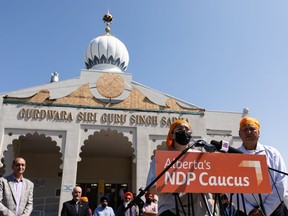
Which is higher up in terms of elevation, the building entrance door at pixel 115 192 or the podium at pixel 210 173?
the building entrance door at pixel 115 192

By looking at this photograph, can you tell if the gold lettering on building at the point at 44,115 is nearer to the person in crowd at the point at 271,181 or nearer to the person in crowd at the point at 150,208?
the person in crowd at the point at 150,208

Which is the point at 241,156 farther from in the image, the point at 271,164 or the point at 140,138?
the point at 140,138

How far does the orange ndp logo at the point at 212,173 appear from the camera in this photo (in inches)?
73.4

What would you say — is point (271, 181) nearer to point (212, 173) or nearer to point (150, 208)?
point (212, 173)

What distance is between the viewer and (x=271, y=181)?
263 centimetres

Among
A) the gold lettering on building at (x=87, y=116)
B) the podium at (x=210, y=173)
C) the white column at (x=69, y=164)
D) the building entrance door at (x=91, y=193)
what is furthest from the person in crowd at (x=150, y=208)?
the building entrance door at (x=91, y=193)

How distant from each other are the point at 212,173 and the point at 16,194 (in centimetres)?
301

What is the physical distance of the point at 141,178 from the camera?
12.3 m

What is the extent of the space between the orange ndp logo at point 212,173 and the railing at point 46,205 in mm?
14207

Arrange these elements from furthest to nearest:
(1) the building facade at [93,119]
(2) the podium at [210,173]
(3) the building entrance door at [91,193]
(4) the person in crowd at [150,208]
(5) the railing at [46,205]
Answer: (3) the building entrance door at [91,193] < (5) the railing at [46,205] < (1) the building facade at [93,119] < (4) the person in crowd at [150,208] < (2) the podium at [210,173]

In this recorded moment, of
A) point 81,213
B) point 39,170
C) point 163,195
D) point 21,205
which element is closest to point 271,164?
point 163,195

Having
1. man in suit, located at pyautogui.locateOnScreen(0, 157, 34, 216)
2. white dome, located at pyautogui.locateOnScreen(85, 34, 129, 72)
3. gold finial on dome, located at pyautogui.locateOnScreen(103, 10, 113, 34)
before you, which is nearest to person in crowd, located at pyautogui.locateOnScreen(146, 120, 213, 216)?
man in suit, located at pyautogui.locateOnScreen(0, 157, 34, 216)

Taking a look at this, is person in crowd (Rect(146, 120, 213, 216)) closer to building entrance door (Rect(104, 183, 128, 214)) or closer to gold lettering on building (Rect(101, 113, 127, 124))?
gold lettering on building (Rect(101, 113, 127, 124))

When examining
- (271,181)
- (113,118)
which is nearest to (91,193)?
(113,118)
